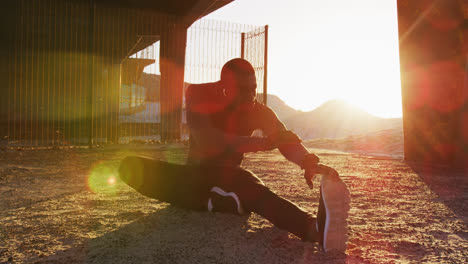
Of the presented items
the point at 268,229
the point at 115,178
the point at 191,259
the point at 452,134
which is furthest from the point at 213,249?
the point at 452,134

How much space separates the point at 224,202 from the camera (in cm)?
181

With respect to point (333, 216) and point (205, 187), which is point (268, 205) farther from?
point (205, 187)

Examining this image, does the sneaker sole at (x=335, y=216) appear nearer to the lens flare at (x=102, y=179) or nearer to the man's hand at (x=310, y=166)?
the man's hand at (x=310, y=166)

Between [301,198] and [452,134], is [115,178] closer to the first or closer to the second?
[301,198]

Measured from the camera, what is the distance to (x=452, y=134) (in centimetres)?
489

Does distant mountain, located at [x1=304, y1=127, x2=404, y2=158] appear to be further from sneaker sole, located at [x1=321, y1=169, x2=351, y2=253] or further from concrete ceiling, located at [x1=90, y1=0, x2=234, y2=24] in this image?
sneaker sole, located at [x1=321, y1=169, x2=351, y2=253]

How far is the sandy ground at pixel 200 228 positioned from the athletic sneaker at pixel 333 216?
0.25ft

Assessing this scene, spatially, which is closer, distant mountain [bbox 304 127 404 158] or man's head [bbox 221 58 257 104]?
man's head [bbox 221 58 257 104]

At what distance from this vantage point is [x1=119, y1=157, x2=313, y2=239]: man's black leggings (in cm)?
161

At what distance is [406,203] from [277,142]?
4.45 feet

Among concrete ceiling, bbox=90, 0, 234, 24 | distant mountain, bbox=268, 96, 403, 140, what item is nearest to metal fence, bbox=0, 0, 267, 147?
concrete ceiling, bbox=90, 0, 234, 24

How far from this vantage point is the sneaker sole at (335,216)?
4.78 feet

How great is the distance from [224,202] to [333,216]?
1.84ft

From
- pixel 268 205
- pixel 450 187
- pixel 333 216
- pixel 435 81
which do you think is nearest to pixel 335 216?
pixel 333 216
